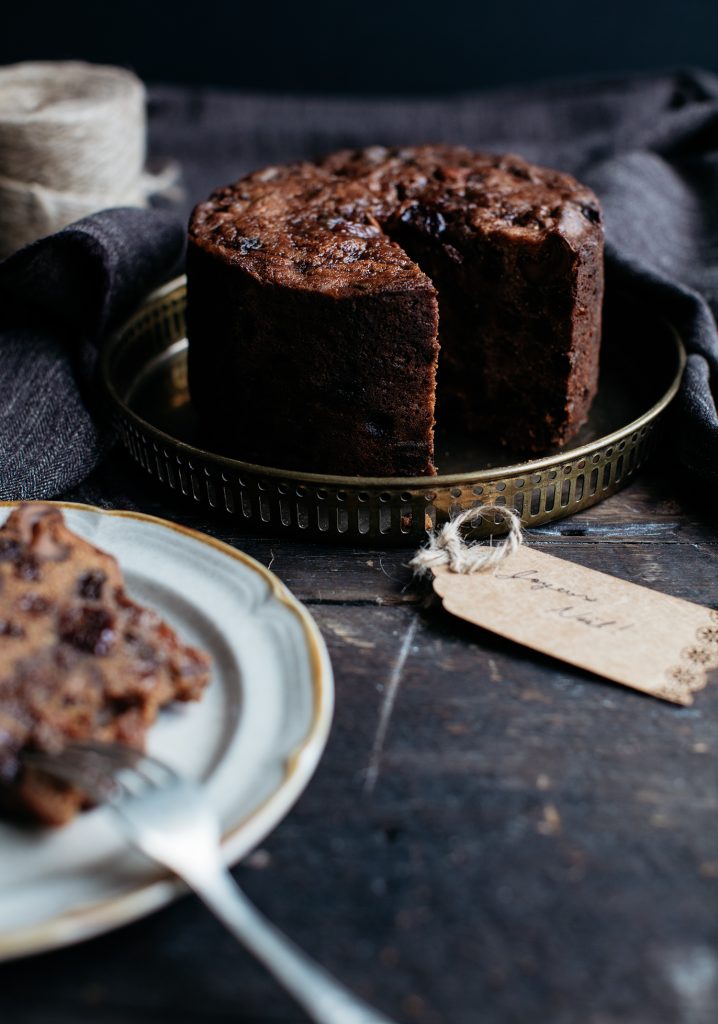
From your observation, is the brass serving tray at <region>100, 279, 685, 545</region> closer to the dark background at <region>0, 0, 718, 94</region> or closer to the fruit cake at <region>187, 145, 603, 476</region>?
the fruit cake at <region>187, 145, 603, 476</region>

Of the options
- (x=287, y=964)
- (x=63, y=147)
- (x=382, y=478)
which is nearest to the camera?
(x=287, y=964)

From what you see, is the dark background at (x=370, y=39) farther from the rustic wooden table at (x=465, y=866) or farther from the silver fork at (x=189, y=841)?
the silver fork at (x=189, y=841)

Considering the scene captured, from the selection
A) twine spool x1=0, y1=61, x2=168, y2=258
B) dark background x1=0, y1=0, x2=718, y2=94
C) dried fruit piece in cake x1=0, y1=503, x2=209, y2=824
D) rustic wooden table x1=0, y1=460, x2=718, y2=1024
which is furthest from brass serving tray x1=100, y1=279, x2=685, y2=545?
dark background x1=0, y1=0, x2=718, y2=94

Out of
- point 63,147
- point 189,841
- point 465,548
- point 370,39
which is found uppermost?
point 370,39

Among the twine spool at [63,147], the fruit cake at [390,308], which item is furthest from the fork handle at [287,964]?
the twine spool at [63,147]

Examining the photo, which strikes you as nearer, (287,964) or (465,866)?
(287,964)

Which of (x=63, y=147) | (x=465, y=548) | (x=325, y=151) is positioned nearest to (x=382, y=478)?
(x=465, y=548)

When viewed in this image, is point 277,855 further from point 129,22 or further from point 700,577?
point 129,22

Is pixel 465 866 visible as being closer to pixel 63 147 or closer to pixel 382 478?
pixel 382 478
